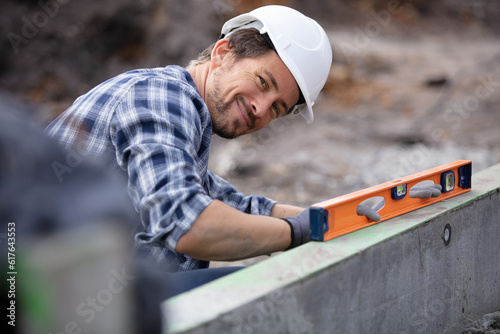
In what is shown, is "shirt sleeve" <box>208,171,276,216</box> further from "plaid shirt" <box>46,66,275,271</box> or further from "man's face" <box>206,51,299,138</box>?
"plaid shirt" <box>46,66,275,271</box>

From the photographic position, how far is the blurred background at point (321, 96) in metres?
7.12

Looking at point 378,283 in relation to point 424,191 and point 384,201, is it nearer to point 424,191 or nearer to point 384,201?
point 384,201

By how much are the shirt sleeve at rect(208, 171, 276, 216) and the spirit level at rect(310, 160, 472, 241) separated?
575 millimetres

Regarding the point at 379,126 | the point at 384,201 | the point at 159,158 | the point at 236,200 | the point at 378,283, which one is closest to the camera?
the point at 159,158

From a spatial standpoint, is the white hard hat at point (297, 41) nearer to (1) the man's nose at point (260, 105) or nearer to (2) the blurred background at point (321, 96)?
(1) the man's nose at point (260, 105)

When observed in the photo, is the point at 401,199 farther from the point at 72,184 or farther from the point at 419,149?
the point at 419,149

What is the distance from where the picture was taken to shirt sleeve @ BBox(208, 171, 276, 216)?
8.50 ft

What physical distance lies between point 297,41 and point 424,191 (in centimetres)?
86

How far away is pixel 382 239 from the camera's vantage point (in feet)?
6.41

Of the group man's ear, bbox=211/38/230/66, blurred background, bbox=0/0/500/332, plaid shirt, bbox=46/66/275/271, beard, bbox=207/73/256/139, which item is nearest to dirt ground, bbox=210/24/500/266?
blurred background, bbox=0/0/500/332

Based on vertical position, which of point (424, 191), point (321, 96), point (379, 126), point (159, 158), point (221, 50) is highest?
point (221, 50)

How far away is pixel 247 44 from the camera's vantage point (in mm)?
2352

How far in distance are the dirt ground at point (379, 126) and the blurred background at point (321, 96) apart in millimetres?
23

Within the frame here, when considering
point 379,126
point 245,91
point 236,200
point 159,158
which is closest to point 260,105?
point 245,91
